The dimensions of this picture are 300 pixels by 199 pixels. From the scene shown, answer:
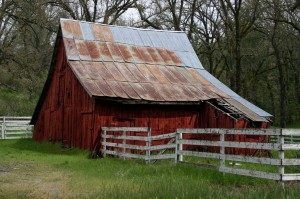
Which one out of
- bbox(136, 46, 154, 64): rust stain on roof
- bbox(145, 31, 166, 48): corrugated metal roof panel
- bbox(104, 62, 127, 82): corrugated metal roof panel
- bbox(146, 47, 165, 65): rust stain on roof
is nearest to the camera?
bbox(104, 62, 127, 82): corrugated metal roof panel

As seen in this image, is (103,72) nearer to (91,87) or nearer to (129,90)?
(129,90)

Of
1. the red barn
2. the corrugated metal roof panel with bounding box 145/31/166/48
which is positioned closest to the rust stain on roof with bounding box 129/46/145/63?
the red barn

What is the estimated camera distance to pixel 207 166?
38.3 feet

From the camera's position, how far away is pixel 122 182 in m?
9.98

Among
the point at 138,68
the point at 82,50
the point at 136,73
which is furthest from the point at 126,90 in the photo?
the point at 82,50

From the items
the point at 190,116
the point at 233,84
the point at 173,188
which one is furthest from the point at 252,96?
the point at 173,188

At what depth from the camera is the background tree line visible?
31.8m

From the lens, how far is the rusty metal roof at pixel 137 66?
20.6 m

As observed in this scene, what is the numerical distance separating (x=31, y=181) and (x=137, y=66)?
12.8 m

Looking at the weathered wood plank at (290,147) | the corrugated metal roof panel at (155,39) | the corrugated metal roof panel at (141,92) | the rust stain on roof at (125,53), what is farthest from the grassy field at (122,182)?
the corrugated metal roof panel at (155,39)

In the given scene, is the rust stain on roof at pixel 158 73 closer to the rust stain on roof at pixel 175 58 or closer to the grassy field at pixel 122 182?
the rust stain on roof at pixel 175 58

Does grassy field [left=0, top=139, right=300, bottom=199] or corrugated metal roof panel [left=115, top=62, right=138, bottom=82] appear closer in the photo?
grassy field [left=0, top=139, right=300, bottom=199]

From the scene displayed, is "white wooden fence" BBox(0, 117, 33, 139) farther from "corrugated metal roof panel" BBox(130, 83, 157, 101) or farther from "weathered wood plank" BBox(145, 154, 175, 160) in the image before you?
"weathered wood plank" BBox(145, 154, 175, 160)

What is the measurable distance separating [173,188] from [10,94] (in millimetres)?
37983
